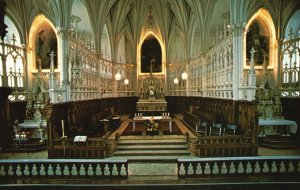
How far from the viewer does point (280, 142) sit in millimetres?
10445

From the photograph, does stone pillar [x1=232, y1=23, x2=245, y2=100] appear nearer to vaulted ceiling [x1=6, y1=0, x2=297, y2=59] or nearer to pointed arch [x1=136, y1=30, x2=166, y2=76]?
vaulted ceiling [x1=6, y1=0, x2=297, y2=59]

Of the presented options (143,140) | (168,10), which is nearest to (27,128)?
(143,140)

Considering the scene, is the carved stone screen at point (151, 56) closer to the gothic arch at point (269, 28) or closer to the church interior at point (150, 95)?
the church interior at point (150, 95)

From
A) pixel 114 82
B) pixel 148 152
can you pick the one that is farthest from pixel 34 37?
pixel 148 152

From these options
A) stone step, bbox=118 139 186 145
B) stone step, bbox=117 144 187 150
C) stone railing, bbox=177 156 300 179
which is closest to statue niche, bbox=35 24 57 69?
stone step, bbox=118 139 186 145

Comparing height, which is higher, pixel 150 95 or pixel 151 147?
pixel 150 95

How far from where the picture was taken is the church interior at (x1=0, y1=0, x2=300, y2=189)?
5.52 meters

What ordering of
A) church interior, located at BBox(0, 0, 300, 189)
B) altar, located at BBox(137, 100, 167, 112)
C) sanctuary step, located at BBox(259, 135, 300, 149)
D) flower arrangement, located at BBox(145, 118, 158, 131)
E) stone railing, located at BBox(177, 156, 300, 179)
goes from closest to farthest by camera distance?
stone railing, located at BBox(177, 156, 300, 179)
church interior, located at BBox(0, 0, 300, 189)
sanctuary step, located at BBox(259, 135, 300, 149)
flower arrangement, located at BBox(145, 118, 158, 131)
altar, located at BBox(137, 100, 167, 112)

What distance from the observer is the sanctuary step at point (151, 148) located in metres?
10.0

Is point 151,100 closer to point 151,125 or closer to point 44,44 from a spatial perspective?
point 151,125

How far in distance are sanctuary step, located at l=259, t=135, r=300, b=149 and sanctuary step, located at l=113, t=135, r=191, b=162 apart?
4.03m

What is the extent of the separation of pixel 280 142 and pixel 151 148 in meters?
6.26

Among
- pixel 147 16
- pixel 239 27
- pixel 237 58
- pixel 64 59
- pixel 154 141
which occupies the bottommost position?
pixel 154 141

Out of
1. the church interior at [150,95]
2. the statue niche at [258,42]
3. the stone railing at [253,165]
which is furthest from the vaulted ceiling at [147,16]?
the stone railing at [253,165]
